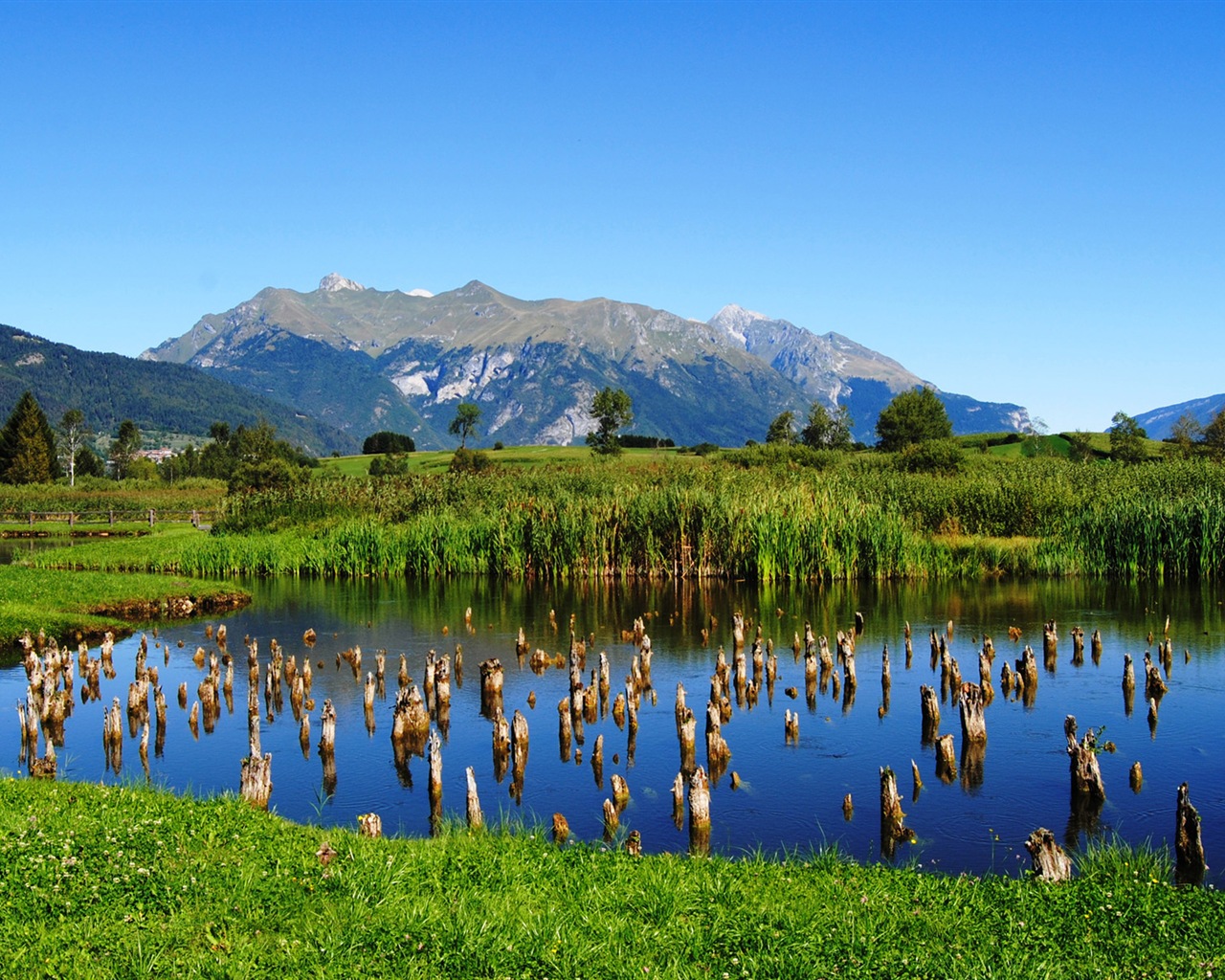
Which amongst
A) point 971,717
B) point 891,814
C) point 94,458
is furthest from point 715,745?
point 94,458

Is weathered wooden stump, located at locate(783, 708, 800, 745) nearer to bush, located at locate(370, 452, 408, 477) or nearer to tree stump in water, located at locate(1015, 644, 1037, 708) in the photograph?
tree stump in water, located at locate(1015, 644, 1037, 708)

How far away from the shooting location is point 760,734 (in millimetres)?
19469

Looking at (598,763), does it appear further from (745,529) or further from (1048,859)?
(745,529)

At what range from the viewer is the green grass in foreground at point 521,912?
347 inches

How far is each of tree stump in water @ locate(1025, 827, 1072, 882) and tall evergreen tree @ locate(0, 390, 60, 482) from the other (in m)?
149

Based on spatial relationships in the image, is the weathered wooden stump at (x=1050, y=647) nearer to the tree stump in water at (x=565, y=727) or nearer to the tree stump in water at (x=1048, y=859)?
the tree stump in water at (x=565, y=727)

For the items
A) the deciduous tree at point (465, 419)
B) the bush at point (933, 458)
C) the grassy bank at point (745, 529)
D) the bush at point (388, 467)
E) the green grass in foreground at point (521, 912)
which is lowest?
the green grass in foreground at point (521, 912)

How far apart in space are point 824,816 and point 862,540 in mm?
27984

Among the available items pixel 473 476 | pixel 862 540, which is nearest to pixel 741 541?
pixel 862 540

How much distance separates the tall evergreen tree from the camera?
14238cm

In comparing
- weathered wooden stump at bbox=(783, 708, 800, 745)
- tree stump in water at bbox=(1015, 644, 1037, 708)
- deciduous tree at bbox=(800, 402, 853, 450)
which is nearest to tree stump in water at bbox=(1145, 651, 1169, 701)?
tree stump in water at bbox=(1015, 644, 1037, 708)

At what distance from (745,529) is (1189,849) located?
29.8 metres

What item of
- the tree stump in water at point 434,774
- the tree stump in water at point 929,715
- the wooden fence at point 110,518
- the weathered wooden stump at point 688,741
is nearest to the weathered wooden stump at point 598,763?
the weathered wooden stump at point 688,741

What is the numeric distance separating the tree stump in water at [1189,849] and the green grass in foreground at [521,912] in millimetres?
313
